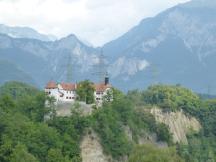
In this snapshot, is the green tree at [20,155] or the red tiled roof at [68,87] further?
the red tiled roof at [68,87]

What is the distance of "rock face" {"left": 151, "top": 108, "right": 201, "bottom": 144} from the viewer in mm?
97750

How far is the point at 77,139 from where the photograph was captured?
256ft

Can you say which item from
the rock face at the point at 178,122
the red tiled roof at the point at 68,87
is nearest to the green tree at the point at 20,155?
the red tiled roof at the point at 68,87

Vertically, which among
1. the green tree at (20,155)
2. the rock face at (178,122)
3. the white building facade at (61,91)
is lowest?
the green tree at (20,155)

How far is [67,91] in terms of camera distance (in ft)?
280

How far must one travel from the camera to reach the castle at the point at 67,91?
84.1 meters

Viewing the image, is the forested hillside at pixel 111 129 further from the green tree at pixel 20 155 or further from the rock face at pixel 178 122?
the rock face at pixel 178 122

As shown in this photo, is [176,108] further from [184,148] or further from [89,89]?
[89,89]

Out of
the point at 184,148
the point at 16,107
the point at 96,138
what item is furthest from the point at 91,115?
the point at 184,148

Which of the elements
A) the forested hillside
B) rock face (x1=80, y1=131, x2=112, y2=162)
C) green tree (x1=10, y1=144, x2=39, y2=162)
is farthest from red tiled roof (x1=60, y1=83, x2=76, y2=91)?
green tree (x1=10, y1=144, x2=39, y2=162)

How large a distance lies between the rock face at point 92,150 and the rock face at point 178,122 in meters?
18.2

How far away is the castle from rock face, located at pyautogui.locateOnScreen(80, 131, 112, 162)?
20.4ft

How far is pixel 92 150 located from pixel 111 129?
205 inches

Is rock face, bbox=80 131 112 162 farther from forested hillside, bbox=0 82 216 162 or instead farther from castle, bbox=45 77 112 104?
castle, bbox=45 77 112 104
